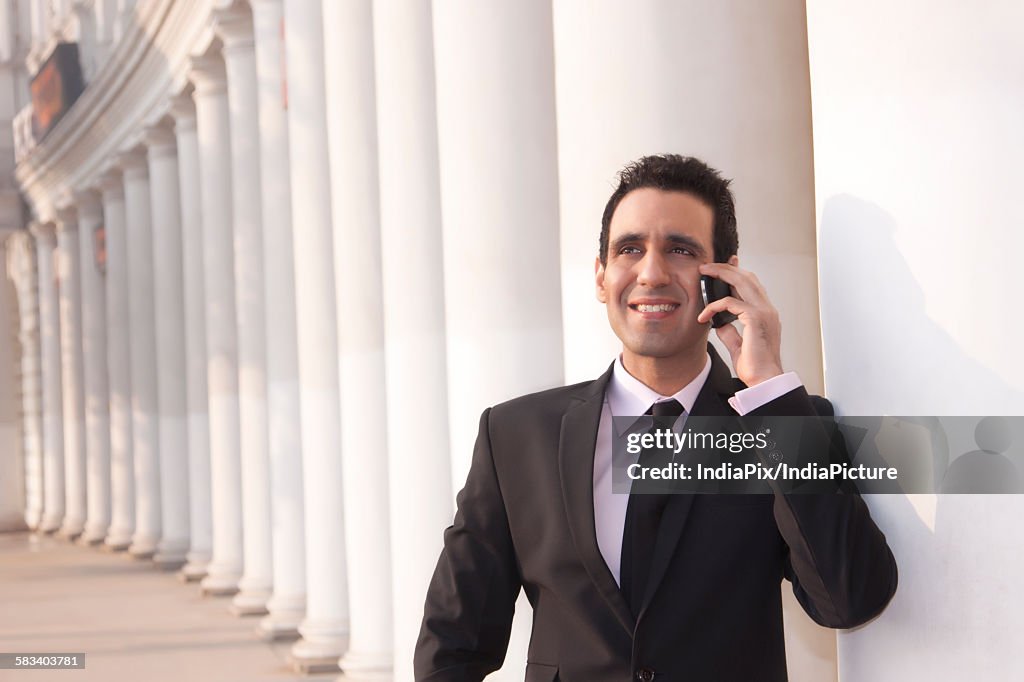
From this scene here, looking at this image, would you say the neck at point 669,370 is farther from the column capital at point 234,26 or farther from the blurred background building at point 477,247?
the column capital at point 234,26

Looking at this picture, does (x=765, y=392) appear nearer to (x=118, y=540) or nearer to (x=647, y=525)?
(x=647, y=525)

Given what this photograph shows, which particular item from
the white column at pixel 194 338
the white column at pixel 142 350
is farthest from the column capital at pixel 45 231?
the white column at pixel 194 338

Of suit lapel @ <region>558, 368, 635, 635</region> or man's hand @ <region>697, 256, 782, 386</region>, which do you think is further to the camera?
suit lapel @ <region>558, 368, 635, 635</region>

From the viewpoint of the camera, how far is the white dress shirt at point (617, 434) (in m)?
4.41

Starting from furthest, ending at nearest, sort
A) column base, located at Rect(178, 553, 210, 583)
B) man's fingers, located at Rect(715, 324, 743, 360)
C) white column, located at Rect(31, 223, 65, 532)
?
white column, located at Rect(31, 223, 65, 532)
column base, located at Rect(178, 553, 210, 583)
man's fingers, located at Rect(715, 324, 743, 360)

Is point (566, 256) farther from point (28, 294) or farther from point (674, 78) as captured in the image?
point (28, 294)

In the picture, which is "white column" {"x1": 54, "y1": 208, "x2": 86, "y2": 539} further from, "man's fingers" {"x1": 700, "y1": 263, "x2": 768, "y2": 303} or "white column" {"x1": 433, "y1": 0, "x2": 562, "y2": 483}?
"man's fingers" {"x1": 700, "y1": 263, "x2": 768, "y2": 303}

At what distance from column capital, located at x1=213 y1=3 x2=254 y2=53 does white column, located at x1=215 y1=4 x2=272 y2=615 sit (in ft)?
0.05

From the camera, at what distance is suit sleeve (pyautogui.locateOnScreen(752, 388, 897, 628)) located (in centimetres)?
381

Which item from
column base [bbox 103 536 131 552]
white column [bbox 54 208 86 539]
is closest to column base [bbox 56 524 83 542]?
white column [bbox 54 208 86 539]

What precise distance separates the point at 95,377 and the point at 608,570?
115 feet

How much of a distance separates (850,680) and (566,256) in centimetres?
303

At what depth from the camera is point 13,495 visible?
46.9 metres

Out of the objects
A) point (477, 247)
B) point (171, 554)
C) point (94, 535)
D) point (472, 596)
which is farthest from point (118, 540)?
point (472, 596)
